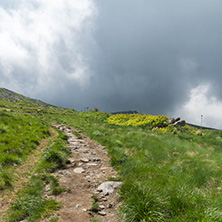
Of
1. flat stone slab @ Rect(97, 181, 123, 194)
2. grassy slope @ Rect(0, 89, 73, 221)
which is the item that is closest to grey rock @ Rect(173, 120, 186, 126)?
grassy slope @ Rect(0, 89, 73, 221)

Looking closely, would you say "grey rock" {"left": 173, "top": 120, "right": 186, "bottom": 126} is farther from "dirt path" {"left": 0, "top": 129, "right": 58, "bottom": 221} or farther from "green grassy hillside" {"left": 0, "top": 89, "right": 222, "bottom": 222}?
"dirt path" {"left": 0, "top": 129, "right": 58, "bottom": 221}

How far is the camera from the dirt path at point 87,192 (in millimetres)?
4070

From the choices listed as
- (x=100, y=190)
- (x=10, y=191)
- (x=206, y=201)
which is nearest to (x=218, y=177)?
(x=206, y=201)

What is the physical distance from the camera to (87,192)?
17.7 feet

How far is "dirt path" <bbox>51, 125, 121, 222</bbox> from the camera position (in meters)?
4.07

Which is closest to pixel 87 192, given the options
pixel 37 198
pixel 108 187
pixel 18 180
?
pixel 108 187

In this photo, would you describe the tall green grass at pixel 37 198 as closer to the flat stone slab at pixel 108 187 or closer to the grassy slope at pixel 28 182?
the grassy slope at pixel 28 182

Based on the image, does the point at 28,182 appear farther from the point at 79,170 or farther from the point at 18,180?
the point at 79,170

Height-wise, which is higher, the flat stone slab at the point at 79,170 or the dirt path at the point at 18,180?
the flat stone slab at the point at 79,170

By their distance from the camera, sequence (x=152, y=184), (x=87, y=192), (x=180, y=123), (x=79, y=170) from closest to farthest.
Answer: (x=152, y=184)
(x=87, y=192)
(x=79, y=170)
(x=180, y=123)

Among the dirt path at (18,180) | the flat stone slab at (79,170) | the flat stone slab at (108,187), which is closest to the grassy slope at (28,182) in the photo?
the dirt path at (18,180)

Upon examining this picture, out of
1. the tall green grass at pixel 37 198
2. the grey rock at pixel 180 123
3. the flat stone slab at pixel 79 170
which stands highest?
the grey rock at pixel 180 123

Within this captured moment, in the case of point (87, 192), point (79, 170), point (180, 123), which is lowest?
point (87, 192)

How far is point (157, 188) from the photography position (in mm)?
4312
